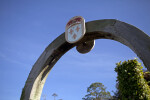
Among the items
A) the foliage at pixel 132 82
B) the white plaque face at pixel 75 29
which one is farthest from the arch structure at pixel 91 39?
the foliage at pixel 132 82

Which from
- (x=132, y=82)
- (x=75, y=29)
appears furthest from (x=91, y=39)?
(x=132, y=82)

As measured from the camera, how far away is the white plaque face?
4.49 meters

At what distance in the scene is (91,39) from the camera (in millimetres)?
4918

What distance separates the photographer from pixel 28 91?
4.88m

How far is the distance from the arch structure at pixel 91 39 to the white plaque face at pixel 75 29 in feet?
0.75

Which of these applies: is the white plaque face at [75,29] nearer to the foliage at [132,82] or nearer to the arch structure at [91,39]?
the arch structure at [91,39]

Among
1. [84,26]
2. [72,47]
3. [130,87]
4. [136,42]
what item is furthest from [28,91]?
[136,42]

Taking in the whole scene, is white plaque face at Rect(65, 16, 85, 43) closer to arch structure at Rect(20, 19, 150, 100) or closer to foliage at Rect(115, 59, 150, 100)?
arch structure at Rect(20, 19, 150, 100)

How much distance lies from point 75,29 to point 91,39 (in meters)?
0.69

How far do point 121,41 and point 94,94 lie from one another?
26827 millimetres

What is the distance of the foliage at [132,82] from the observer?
10.9 feet

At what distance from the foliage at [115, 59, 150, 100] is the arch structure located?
418mm

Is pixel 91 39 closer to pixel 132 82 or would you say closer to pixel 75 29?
pixel 75 29

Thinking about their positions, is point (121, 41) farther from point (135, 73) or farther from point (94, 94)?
point (94, 94)
